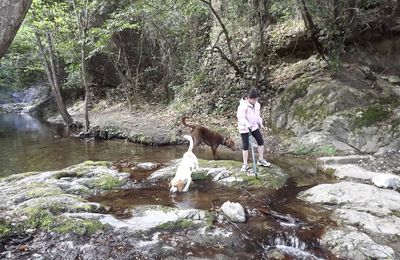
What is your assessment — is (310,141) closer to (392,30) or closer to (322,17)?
(322,17)

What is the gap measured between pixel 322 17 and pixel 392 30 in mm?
2668

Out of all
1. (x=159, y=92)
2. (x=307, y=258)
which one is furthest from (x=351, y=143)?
(x=159, y=92)

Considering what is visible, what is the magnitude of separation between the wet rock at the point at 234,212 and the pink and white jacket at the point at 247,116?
2312mm

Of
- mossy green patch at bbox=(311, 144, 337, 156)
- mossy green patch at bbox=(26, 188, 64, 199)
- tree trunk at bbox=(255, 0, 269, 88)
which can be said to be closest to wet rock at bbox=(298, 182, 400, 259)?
mossy green patch at bbox=(311, 144, 337, 156)

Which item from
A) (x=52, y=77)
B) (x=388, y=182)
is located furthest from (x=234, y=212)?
(x=52, y=77)

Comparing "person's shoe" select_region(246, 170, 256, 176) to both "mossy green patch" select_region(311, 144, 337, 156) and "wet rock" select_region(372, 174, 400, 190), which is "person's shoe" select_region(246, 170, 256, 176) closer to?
"wet rock" select_region(372, 174, 400, 190)

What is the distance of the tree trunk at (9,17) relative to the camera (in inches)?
131

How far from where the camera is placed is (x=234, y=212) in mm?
5434

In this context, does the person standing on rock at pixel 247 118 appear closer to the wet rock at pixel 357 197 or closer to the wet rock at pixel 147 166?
the wet rock at pixel 357 197

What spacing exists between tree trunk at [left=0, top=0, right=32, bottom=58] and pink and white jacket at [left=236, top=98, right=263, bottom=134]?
472 cm

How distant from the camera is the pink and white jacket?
742 cm

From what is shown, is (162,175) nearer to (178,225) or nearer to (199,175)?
(199,175)

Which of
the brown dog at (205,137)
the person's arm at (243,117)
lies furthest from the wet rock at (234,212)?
the brown dog at (205,137)

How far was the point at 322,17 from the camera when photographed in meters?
11.0
